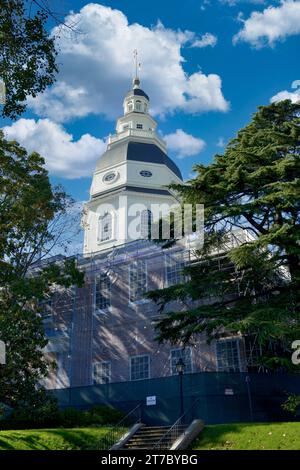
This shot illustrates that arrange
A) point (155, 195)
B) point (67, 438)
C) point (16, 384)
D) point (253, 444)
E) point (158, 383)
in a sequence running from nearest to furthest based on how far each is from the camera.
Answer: point (253, 444), point (67, 438), point (16, 384), point (158, 383), point (155, 195)

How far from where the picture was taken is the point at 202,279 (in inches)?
701

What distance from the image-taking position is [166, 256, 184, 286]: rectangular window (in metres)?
25.1

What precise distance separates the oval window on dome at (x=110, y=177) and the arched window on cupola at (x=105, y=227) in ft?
8.92

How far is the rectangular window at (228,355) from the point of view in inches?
881

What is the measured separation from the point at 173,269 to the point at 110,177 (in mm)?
13934

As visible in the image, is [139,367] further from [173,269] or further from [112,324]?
[173,269]

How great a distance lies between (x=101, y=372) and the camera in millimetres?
25781

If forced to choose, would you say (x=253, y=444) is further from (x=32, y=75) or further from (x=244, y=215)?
(x=32, y=75)

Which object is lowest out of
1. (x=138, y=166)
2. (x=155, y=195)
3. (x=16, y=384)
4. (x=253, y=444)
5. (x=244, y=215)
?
(x=253, y=444)

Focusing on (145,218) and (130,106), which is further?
(130,106)

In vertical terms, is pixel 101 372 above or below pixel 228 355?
below

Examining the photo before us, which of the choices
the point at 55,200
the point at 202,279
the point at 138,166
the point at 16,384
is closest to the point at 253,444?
the point at 202,279

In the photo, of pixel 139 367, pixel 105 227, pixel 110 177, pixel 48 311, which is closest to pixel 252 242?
pixel 139 367

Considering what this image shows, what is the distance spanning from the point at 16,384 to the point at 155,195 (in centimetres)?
1955
